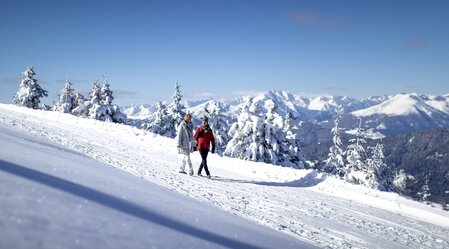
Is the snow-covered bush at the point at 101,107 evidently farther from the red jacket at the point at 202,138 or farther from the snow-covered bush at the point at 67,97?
the red jacket at the point at 202,138

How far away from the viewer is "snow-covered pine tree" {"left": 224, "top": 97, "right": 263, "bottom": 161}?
3441 cm

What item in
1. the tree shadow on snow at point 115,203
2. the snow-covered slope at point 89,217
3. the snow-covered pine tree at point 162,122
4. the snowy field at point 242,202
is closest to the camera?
the snow-covered slope at point 89,217

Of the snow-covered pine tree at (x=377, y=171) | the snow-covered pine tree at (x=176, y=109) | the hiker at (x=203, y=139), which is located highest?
the snow-covered pine tree at (x=176, y=109)

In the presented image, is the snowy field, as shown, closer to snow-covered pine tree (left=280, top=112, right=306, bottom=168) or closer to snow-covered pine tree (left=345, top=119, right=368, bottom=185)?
snow-covered pine tree (left=280, top=112, right=306, bottom=168)

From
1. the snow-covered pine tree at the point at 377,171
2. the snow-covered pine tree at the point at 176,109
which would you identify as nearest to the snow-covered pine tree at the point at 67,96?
the snow-covered pine tree at the point at 176,109

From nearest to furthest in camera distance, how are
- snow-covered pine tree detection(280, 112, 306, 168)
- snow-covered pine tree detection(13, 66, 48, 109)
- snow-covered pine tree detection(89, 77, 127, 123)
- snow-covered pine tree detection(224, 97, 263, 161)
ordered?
snow-covered pine tree detection(224, 97, 263, 161)
snow-covered pine tree detection(280, 112, 306, 168)
snow-covered pine tree detection(89, 77, 127, 123)
snow-covered pine tree detection(13, 66, 48, 109)

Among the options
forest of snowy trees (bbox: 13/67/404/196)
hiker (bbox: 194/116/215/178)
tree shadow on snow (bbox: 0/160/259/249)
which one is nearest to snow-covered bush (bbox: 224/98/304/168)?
forest of snowy trees (bbox: 13/67/404/196)

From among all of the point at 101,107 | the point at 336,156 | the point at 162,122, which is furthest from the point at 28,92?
the point at 336,156

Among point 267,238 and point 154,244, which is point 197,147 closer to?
point 267,238

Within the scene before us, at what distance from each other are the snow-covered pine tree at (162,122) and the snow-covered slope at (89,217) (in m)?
44.0

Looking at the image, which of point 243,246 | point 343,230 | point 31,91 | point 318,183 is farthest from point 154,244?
point 31,91

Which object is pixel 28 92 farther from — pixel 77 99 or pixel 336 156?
pixel 336 156

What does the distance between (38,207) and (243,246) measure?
2.87 metres

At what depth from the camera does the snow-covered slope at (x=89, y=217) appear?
3203 millimetres
